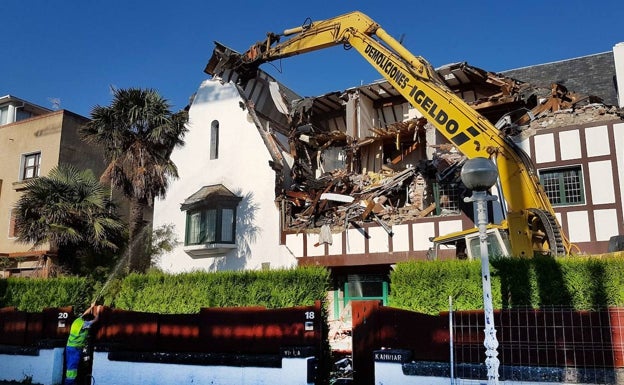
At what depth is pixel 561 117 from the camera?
17812 millimetres

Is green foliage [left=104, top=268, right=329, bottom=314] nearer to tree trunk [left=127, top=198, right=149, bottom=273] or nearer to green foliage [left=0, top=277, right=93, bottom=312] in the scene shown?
green foliage [left=0, top=277, right=93, bottom=312]

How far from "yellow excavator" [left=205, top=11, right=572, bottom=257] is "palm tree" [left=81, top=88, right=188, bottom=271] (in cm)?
599

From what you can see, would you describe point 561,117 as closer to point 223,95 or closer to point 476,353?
point 476,353

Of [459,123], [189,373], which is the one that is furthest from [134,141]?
[459,123]

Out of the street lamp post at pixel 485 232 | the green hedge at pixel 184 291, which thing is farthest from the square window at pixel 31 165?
the street lamp post at pixel 485 232

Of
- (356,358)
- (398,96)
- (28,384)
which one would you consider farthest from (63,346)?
Answer: (398,96)

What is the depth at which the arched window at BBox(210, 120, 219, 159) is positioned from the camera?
2359 cm

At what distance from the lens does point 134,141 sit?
20078 mm

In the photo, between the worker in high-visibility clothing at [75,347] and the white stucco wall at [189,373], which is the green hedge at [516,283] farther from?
the worker in high-visibility clothing at [75,347]

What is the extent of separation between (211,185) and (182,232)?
2.27m

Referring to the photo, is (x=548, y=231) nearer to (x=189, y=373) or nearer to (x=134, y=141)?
(x=189, y=373)

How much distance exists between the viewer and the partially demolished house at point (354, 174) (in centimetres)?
1736

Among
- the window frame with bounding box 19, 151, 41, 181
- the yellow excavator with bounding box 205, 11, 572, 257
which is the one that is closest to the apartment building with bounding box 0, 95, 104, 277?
the window frame with bounding box 19, 151, 41, 181

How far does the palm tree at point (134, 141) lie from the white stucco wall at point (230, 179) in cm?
299
